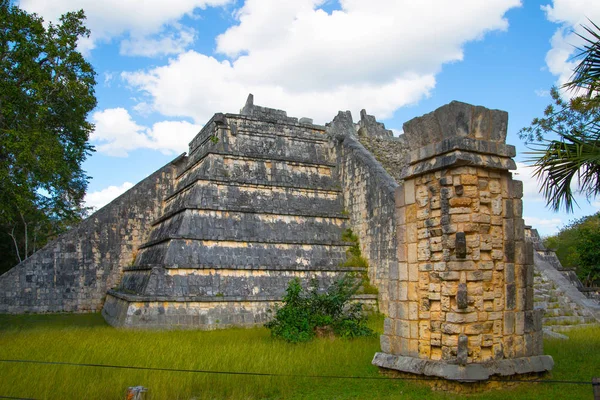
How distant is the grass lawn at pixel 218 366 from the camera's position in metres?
6.77

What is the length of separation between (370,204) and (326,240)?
71.7 inches

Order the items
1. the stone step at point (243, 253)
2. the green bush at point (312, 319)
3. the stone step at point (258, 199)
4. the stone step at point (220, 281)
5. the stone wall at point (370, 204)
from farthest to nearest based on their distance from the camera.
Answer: the stone step at point (258, 199) → the stone wall at point (370, 204) → the stone step at point (243, 253) → the stone step at point (220, 281) → the green bush at point (312, 319)

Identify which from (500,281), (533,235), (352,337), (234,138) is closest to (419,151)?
(500,281)

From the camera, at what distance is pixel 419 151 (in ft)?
25.2

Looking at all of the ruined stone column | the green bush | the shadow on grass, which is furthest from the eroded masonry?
the green bush

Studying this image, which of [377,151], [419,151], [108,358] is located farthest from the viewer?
[377,151]

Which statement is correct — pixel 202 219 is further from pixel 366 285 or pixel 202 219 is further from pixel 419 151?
pixel 419 151

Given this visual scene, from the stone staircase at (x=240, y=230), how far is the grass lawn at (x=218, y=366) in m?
1.90

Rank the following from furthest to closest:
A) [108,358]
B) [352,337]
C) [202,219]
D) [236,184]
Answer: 1. [236,184]
2. [202,219]
3. [352,337]
4. [108,358]

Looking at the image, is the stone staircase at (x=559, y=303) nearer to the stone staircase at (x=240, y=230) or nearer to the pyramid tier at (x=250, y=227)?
the stone staircase at (x=240, y=230)

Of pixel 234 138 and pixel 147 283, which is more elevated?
pixel 234 138

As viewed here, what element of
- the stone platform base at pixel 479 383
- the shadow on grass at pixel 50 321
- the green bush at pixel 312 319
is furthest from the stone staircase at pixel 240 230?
the stone platform base at pixel 479 383

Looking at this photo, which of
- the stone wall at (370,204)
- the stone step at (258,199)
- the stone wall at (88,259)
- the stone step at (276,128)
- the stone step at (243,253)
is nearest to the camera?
the stone step at (243,253)

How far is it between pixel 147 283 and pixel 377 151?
10493mm
